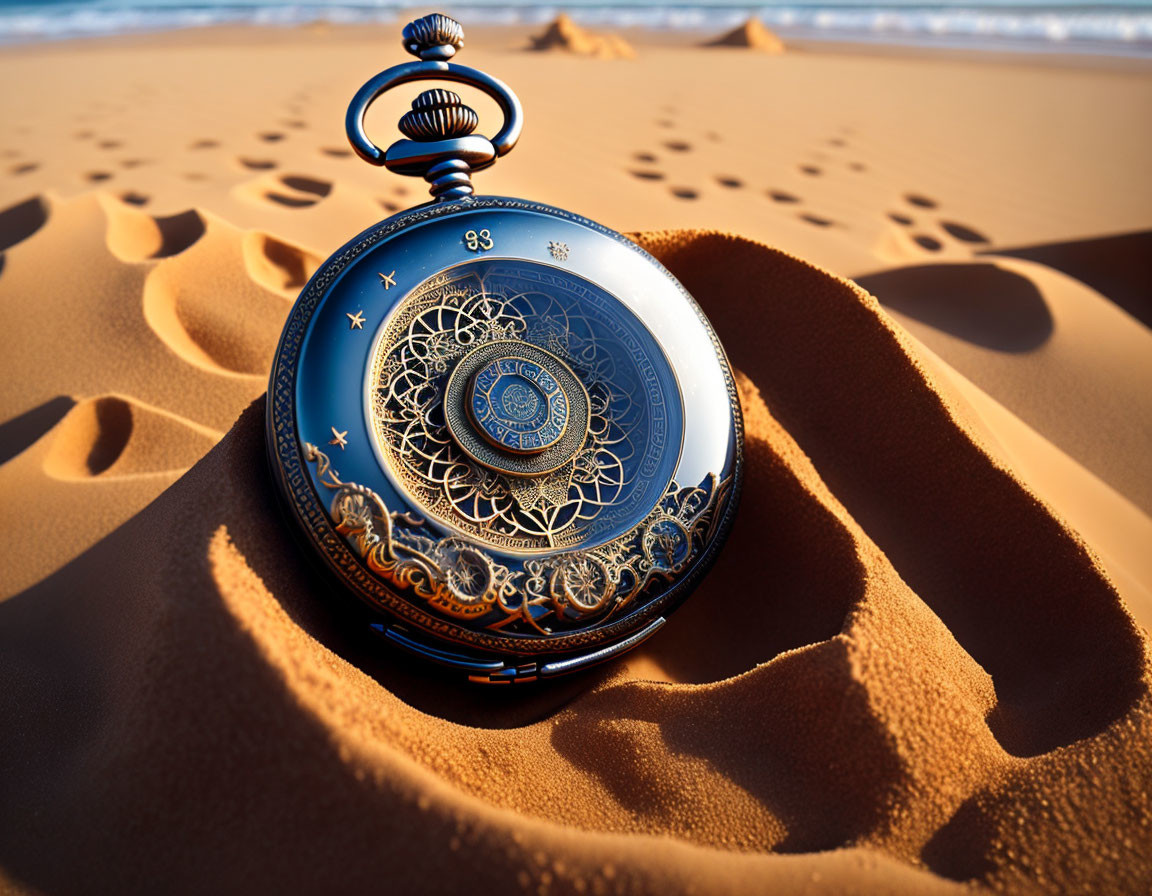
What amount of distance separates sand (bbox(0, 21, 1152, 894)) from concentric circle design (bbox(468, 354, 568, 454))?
0.99ft

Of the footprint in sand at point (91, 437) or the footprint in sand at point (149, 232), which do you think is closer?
the footprint in sand at point (91, 437)

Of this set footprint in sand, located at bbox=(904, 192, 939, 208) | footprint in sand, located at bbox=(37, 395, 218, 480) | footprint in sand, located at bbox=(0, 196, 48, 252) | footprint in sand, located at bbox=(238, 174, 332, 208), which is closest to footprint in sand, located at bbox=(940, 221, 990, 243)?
footprint in sand, located at bbox=(904, 192, 939, 208)

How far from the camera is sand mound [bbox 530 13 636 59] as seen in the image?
5883 millimetres

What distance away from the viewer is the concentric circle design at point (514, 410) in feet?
3.46

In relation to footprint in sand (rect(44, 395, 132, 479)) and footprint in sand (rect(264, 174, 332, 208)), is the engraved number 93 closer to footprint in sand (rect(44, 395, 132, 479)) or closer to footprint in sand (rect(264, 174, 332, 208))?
footprint in sand (rect(44, 395, 132, 479))

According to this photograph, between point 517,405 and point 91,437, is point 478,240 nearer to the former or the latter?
point 517,405

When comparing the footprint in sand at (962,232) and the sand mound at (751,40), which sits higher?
the footprint in sand at (962,232)

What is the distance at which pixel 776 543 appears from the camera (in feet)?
4.18

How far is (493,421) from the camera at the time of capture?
3.47ft

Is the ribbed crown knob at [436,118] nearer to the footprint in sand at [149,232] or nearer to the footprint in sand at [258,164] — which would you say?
the footprint in sand at [149,232]

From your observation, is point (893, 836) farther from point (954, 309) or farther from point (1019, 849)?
point (954, 309)

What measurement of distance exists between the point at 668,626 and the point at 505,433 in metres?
0.45

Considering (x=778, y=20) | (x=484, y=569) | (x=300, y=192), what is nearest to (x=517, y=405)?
(x=484, y=569)

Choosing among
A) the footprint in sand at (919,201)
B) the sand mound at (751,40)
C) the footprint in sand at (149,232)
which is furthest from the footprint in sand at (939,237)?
the sand mound at (751,40)
